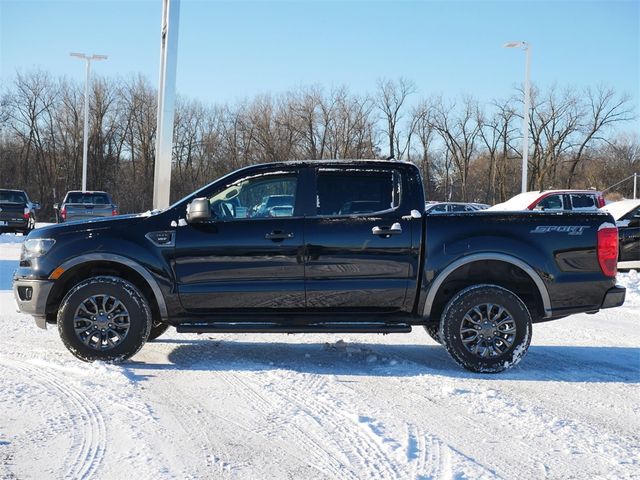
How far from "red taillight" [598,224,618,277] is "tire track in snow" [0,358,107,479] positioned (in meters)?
4.38

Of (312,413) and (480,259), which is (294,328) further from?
(480,259)

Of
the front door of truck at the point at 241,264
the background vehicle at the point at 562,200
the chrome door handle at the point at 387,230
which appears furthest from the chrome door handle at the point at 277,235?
the background vehicle at the point at 562,200

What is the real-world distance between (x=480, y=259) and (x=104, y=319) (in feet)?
11.1

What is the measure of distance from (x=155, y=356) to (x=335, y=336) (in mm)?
2063

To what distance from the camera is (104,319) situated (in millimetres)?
5793

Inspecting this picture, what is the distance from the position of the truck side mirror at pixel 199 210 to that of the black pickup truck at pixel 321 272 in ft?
0.07

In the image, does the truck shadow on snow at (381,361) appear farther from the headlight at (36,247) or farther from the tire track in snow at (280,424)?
the headlight at (36,247)

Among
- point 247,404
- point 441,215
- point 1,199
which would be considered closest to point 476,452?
point 247,404

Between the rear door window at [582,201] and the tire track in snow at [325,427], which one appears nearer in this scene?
the tire track in snow at [325,427]

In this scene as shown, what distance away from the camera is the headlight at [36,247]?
19.2 ft

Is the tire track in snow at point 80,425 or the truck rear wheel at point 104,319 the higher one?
the truck rear wheel at point 104,319

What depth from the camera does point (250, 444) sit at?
13.0ft

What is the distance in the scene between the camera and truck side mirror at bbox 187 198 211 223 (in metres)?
5.64

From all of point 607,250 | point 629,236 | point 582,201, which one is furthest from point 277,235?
point 582,201
